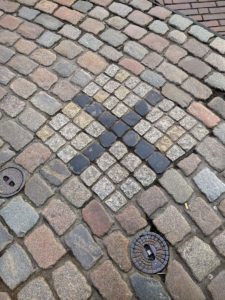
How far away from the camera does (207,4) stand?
4.85 metres

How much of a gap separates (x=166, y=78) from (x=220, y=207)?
1.44 meters

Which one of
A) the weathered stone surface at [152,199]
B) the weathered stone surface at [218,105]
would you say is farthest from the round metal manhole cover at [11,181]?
the weathered stone surface at [218,105]

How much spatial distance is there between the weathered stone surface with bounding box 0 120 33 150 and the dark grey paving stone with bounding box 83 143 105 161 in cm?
53

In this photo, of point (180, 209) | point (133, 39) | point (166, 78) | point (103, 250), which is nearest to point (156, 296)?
point (103, 250)

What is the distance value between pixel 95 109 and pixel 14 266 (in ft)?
5.24

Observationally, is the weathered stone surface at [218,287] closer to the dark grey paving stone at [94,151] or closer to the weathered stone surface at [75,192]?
the weathered stone surface at [75,192]

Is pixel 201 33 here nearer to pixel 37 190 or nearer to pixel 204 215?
pixel 204 215

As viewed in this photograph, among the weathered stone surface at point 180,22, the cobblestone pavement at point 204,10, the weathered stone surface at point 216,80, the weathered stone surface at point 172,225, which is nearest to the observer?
the weathered stone surface at point 172,225

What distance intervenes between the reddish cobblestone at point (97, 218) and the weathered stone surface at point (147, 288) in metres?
0.42

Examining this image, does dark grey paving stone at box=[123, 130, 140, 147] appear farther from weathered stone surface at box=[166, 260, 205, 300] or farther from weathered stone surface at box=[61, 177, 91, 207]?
weathered stone surface at box=[166, 260, 205, 300]

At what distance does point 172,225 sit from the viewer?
3.09m

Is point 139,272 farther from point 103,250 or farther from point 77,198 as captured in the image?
point 77,198

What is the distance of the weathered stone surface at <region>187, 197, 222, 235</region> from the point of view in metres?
3.08

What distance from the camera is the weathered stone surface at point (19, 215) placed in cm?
304
